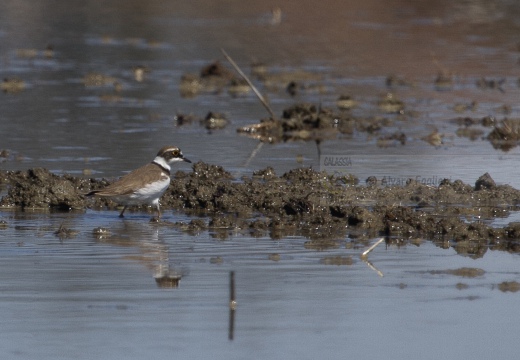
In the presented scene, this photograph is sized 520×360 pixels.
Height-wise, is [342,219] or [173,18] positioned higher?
[173,18]

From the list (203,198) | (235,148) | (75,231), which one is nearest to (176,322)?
(75,231)

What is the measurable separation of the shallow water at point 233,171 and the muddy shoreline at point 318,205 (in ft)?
1.01

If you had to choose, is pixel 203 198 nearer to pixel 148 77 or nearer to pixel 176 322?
pixel 176 322

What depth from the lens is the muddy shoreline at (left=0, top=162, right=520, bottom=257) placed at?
11414 mm

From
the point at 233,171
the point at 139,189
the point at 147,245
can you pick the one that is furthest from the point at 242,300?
the point at 233,171

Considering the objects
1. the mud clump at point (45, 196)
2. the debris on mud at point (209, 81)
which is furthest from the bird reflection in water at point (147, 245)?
the debris on mud at point (209, 81)

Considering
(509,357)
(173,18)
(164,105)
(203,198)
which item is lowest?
(509,357)

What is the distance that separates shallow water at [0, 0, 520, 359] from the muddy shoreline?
0.31m

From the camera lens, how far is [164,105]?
845 inches

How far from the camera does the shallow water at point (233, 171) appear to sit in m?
8.20

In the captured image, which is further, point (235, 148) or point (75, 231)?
point (235, 148)

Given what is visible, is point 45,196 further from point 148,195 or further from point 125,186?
point 148,195

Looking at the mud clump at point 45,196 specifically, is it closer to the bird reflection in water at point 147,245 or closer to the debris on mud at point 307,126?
the bird reflection in water at point 147,245

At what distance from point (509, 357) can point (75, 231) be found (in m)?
5.17
